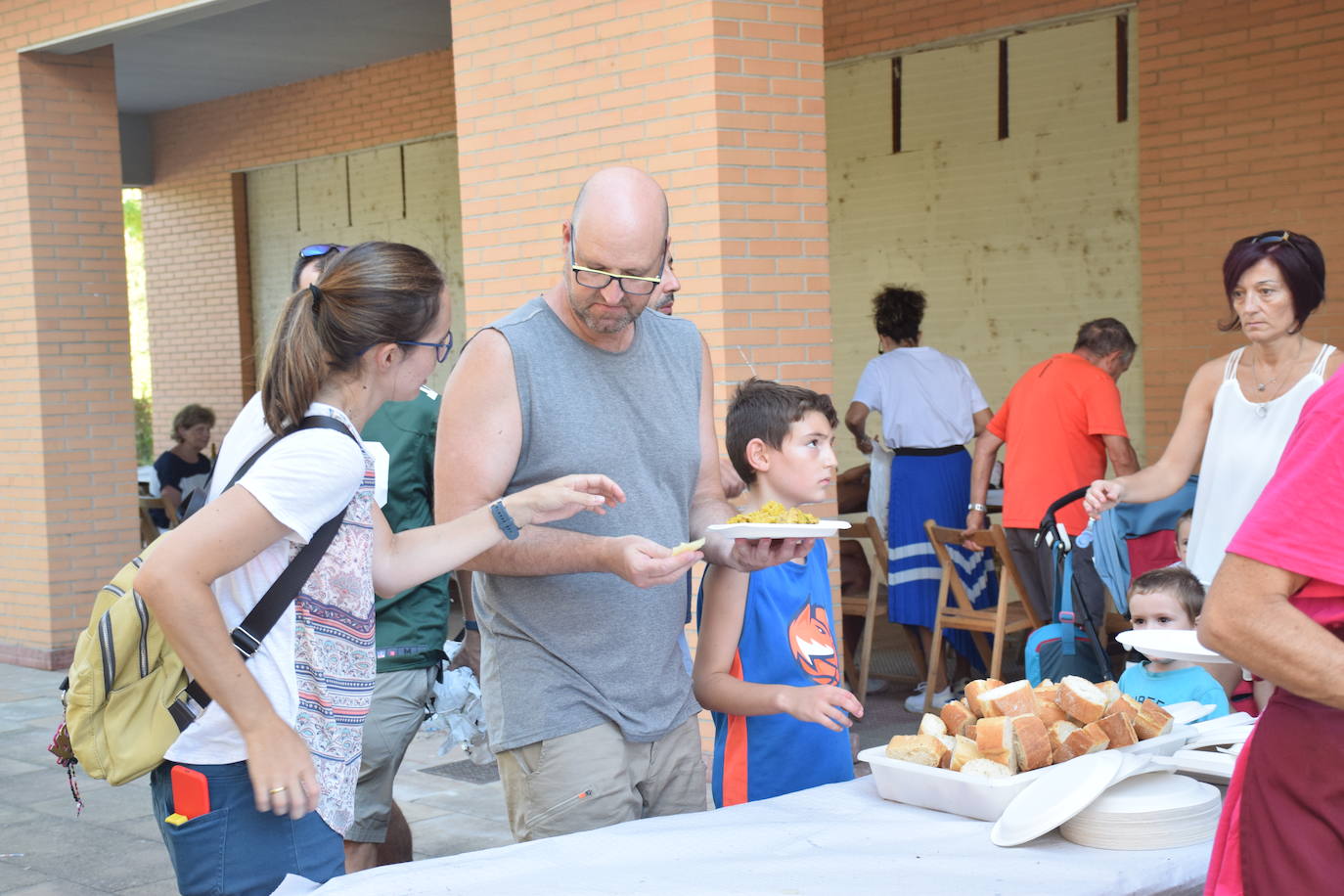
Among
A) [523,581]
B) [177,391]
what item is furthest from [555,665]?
[177,391]

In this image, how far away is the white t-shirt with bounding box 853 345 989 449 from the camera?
7258 mm

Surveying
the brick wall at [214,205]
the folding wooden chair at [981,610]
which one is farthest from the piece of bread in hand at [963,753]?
the brick wall at [214,205]

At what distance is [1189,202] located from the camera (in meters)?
8.57

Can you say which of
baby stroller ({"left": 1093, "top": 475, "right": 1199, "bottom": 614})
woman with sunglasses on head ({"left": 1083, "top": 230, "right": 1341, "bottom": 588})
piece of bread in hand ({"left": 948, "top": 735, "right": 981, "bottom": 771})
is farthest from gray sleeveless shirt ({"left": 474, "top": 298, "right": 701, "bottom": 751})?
baby stroller ({"left": 1093, "top": 475, "right": 1199, "bottom": 614})

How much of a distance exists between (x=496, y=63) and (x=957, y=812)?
4.87m

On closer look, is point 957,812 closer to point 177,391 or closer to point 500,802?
point 500,802

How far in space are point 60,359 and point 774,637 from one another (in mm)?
7407

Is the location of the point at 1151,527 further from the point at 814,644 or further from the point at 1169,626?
the point at 814,644

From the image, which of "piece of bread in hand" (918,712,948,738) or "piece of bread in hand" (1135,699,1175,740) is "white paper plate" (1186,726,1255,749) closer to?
"piece of bread in hand" (1135,699,1175,740)

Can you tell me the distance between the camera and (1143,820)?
7.19ft

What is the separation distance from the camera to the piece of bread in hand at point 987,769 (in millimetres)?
2344

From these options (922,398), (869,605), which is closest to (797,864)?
(869,605)

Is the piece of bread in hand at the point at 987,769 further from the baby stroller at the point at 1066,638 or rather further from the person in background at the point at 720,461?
the baby stroller at the point at 1066,638

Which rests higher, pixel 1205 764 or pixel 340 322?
pixel 340 322
